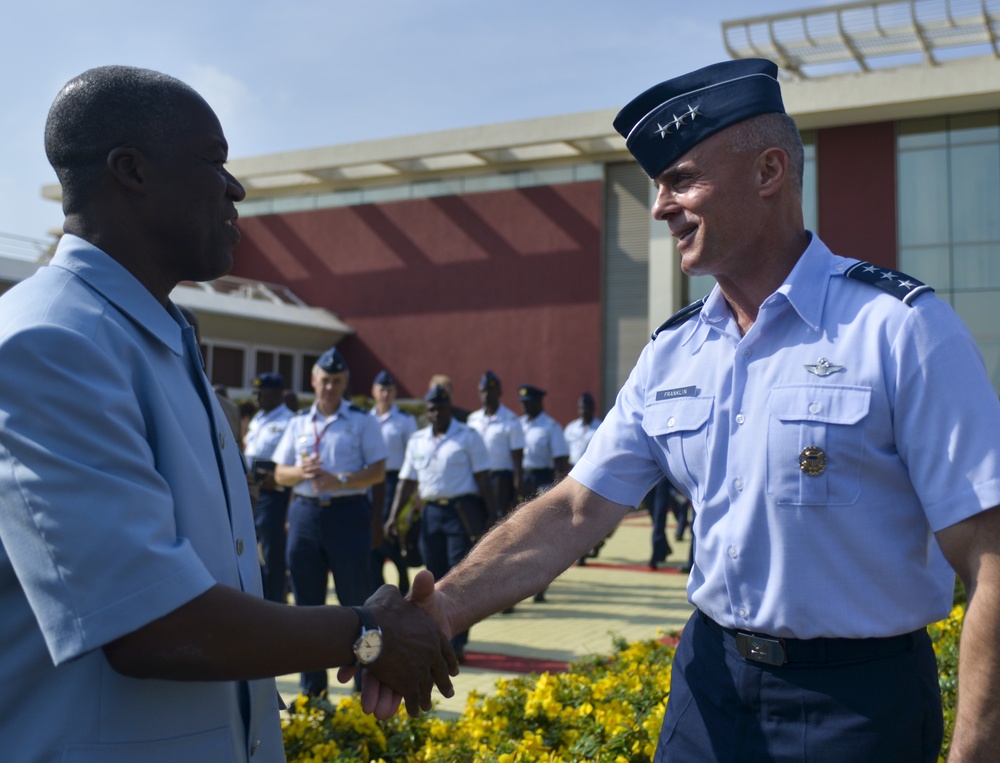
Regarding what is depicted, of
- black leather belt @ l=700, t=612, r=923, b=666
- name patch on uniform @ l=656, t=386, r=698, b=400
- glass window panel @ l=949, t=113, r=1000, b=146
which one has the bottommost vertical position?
black leather belt @ l=700, t=612, r=923, b=666

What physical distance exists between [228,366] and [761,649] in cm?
2466

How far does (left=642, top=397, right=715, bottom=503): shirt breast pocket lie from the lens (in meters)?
2.47

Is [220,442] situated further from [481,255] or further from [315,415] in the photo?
[481,255]

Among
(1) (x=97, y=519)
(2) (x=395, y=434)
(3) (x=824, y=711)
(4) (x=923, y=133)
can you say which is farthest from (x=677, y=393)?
(4) (x=923, y=133)

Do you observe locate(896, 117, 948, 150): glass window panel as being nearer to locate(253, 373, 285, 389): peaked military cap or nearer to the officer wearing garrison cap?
locate(253, 373, 285, 389): peaked military cap

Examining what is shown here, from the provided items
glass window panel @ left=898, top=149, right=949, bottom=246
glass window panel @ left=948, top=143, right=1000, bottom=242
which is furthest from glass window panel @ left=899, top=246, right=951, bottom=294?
glass window panel @ left=948, top=143, right=1000, bottom=242

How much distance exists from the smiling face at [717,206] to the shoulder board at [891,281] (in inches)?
9.9

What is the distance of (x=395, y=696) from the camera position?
234 cm

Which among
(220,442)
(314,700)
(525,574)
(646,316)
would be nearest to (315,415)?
(314,700)

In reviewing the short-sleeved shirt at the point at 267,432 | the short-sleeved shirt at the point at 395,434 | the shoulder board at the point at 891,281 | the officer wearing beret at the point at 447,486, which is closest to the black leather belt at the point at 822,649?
the shoulder board at the point at 891,281

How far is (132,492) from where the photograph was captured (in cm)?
158

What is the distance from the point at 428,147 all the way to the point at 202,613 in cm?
2526

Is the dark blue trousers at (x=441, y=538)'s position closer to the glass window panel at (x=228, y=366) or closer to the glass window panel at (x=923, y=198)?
the glass window panel at (x=228, y=366)

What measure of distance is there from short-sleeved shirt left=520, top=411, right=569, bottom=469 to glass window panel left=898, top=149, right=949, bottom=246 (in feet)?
46.8
